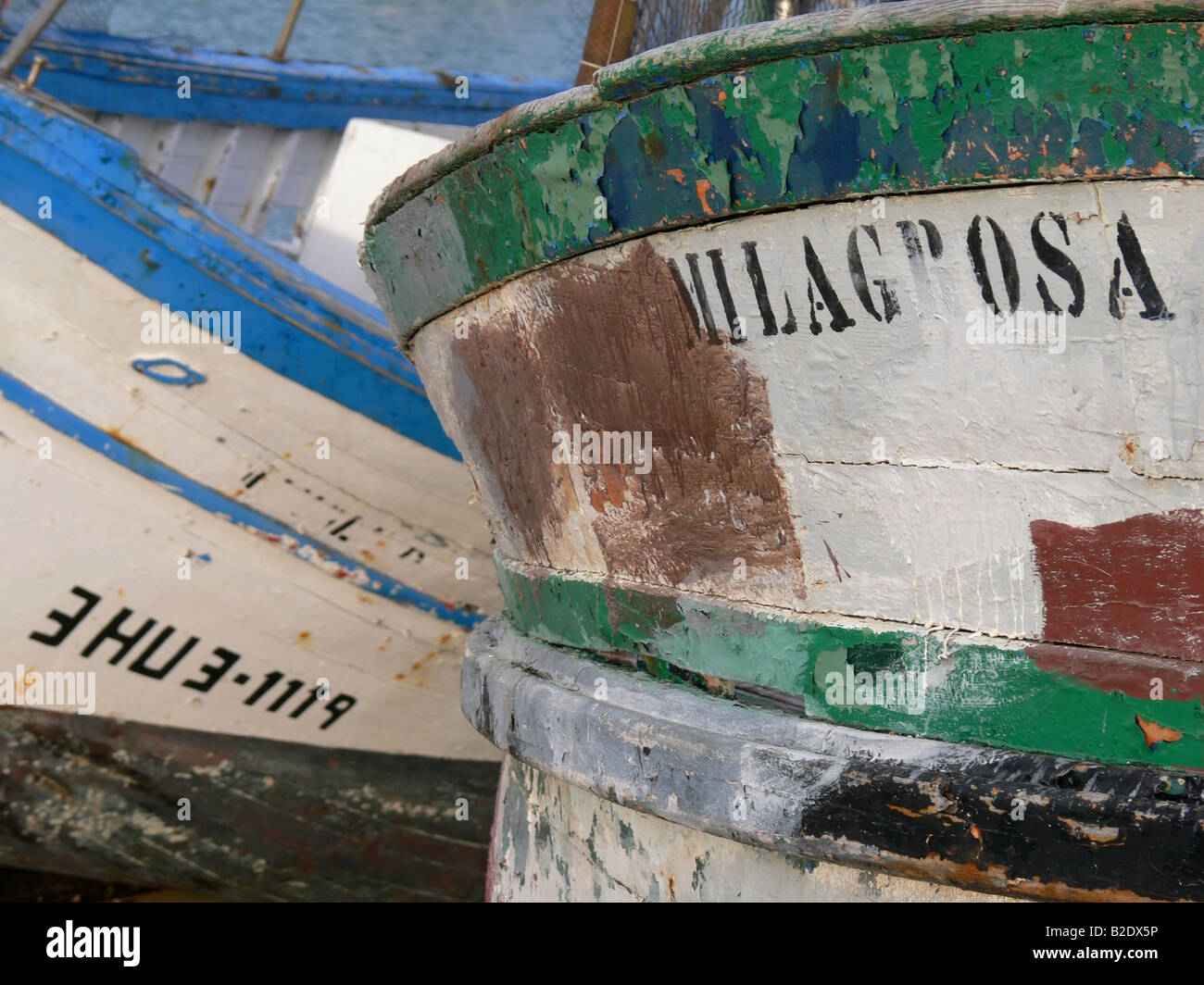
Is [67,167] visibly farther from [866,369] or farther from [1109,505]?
[1109,505]

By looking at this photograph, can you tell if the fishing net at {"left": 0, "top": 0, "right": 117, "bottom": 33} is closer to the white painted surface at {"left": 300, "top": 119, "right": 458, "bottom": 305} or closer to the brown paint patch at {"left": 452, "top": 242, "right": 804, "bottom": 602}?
the white painted surface at {"left": 300, "top": 119, "right": 458, "bottom": 305}

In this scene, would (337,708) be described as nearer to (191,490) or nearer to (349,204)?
(191,490)

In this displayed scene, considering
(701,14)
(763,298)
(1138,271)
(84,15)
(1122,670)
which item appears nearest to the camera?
(1138,271)

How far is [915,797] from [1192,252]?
2.19 feet

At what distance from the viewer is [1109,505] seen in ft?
4.42

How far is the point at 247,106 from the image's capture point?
18.3 ft

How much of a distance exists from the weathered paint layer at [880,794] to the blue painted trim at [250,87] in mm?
4487

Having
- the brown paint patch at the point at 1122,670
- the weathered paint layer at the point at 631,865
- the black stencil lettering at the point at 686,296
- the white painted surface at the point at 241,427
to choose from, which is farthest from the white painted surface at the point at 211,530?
the brown paint patch at the point at 1122,670

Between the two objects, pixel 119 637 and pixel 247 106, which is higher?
pixel 247 106

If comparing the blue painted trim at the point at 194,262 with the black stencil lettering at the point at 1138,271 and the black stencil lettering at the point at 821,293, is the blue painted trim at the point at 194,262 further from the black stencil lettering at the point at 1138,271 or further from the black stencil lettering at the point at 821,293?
the black stencil lettering at the point at 1138,271

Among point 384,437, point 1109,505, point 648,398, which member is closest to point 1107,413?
point 1109,505

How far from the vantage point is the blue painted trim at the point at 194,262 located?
295 centimetres

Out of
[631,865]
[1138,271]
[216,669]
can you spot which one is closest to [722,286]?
[1138,271]

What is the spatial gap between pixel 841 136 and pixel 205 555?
2284 mm
